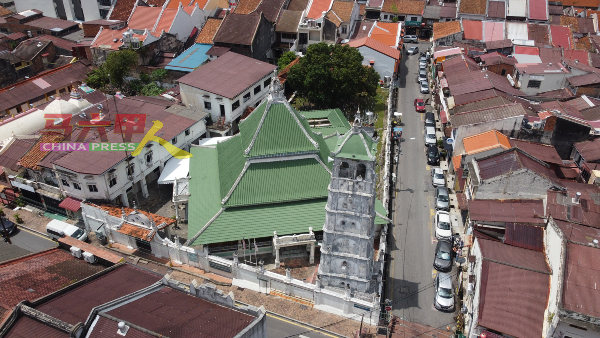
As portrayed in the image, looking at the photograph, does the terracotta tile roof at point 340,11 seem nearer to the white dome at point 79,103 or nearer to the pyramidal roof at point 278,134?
the white dome at point 79,103

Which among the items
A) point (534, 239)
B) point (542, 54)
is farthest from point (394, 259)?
point (542, 54)

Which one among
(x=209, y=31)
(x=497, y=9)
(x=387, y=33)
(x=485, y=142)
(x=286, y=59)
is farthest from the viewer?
(x=497, y=9)

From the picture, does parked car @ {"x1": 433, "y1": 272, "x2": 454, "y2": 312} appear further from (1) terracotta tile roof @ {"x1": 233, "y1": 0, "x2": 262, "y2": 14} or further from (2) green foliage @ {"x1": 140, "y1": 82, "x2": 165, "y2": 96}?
(1) terracotta tile roof @ {"x1": 233, "y1": 0, "x2": 262, "y2": 14}

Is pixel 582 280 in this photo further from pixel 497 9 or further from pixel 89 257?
pixel 497 9

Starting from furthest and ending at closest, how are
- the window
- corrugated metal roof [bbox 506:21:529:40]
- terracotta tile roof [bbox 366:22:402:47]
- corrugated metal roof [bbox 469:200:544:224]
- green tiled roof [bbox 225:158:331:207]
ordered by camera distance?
corrugated metal roof [bbox 506:21:529:40], terracotta tile roof [bbox 366:22:402:47], the window, green tiled roof [bbox 225:158:331:207], corrugated metal roof [bbox 469:200:544:224]

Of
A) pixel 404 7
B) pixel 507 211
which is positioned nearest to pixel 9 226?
pixel 507 211

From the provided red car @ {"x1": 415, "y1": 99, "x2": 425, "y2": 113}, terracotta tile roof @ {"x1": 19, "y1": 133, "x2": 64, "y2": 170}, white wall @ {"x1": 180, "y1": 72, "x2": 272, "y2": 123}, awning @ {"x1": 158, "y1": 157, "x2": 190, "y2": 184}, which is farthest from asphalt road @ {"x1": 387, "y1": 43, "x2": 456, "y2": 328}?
terracotta tile roof @ {"x1": 19, "y1": 133, "x2": 64, "y2": 170}

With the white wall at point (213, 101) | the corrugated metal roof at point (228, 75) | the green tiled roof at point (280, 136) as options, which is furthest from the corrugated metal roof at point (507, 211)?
the corrugated metal roof at point (228, 75)
